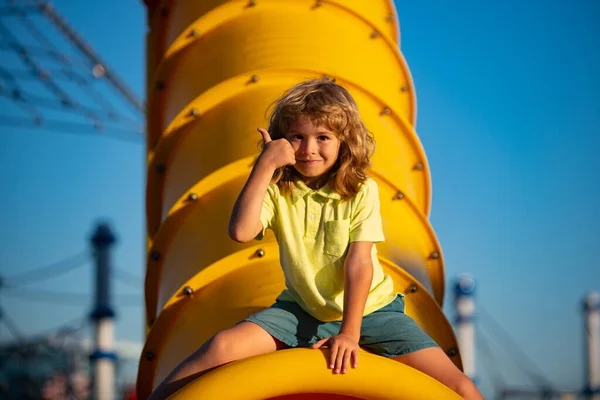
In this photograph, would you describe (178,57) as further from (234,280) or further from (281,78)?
(234,280)

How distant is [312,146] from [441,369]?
72cm

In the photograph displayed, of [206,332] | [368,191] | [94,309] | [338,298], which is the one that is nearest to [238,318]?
[206,332]

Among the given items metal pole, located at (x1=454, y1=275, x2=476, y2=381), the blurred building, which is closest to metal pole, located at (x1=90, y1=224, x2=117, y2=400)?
the blurred building

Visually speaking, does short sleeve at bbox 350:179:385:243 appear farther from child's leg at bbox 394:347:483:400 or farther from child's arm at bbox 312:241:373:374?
child's leg at bbox 394:347:483:400

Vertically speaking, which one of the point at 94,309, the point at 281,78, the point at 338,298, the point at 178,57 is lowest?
the point at 338,298

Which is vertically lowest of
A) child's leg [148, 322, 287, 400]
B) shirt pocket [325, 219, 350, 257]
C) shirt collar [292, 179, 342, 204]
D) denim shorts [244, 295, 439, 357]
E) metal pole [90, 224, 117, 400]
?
child's leg [148, 322, 287, 400]

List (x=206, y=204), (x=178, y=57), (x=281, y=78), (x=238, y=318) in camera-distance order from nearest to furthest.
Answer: (x=238, y=318) < (x=206, y=204) < (x=281, y=78) < (x=178, y=57)

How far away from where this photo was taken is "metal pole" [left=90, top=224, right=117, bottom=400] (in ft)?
34.1

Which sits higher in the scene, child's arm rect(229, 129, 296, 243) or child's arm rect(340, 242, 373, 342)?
child's arm rect(229, 129, 296, 243)

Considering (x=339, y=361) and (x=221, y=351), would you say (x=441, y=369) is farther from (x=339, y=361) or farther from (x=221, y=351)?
(x=221, y=351)

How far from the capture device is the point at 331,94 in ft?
7.41

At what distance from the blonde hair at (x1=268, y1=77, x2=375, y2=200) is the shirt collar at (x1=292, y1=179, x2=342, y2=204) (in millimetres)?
13

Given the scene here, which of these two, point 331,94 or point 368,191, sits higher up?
point 331,94

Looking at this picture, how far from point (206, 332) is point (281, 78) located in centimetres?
112
